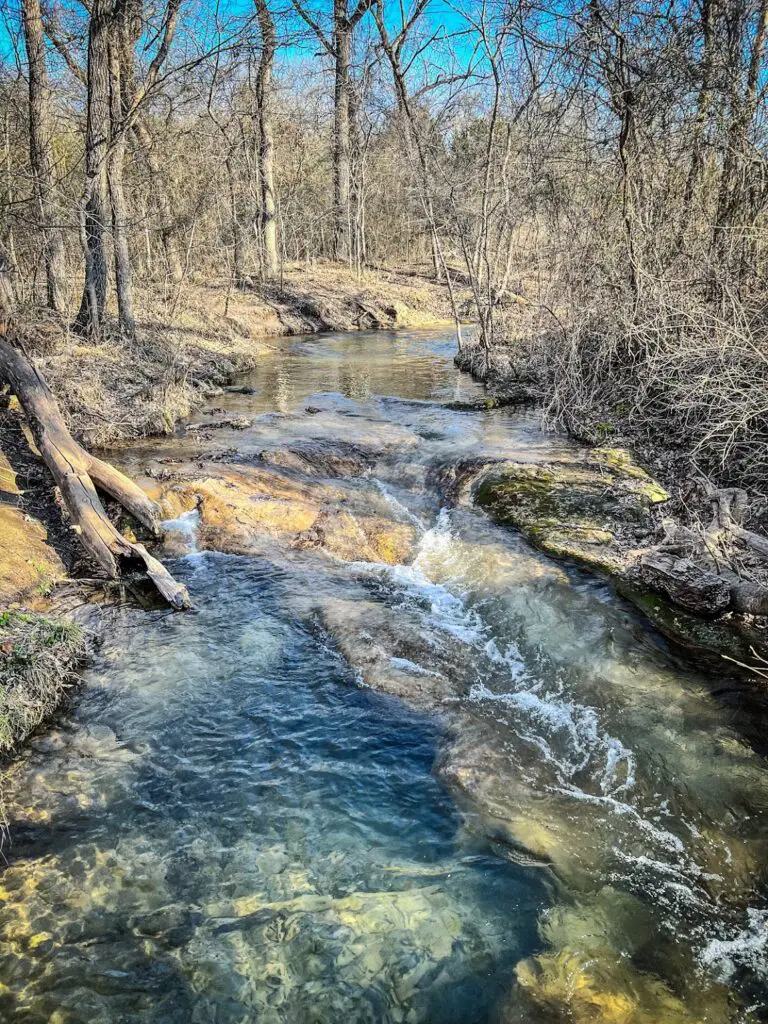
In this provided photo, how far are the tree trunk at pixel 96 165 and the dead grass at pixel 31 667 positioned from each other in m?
8.16

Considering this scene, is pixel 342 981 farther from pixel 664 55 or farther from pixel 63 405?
pixel 664 55

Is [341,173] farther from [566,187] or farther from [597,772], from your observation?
[597,772]

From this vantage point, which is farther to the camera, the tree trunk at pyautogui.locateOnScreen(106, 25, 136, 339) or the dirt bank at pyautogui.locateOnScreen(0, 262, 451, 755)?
the tree trunk at pyautogui.locateOnScreen(106, 25, 136, 339)

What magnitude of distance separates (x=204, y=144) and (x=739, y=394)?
1875 cm

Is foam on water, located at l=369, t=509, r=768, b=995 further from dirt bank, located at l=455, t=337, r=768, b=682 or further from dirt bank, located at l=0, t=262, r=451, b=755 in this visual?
dirt bank, located at l=0, t=262, r=451, b=755

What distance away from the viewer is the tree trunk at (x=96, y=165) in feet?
35.4

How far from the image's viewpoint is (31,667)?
14.2 ft

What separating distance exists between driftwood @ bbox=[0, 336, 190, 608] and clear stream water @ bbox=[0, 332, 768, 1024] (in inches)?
20.7

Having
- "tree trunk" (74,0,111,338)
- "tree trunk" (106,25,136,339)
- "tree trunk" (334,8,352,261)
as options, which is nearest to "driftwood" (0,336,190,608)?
"tree trunk" (74,0,111,338)

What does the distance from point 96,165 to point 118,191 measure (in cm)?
96

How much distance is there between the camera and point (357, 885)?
3268mm

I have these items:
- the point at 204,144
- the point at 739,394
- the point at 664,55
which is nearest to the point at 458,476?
the point at 739,394

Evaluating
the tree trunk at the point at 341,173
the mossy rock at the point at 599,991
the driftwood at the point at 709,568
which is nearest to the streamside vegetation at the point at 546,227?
the driftwood at the point at 709,568

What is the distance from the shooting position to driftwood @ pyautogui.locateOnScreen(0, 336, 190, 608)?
580cm
